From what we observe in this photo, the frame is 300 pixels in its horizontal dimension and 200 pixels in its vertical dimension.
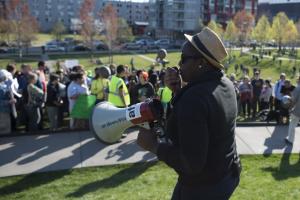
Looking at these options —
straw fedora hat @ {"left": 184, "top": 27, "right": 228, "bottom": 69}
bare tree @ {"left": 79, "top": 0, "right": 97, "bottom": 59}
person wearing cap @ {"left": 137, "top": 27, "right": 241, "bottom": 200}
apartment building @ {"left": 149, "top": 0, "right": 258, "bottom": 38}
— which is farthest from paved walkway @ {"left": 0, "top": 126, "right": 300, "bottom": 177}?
apartment building @ {"left": 149, "top": 0, "right": 258, "bottom": 38}

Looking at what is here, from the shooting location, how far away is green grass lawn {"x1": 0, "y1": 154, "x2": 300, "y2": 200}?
6207mm

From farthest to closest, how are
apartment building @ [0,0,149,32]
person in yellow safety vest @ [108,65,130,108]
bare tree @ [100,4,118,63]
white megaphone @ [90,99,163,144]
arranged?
apartment building @ [0,0,149,32]
bare tree @ [100,4,118,63]
person in yellow safety vest @ [108,65,130,108]
white megaphone @ [90,99,163,144]

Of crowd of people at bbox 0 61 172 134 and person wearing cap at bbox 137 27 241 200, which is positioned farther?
crowd of people at bbox 0 61 172 134

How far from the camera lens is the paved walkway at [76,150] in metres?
7.52

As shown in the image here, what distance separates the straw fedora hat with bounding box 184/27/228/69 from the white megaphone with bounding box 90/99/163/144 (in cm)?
57

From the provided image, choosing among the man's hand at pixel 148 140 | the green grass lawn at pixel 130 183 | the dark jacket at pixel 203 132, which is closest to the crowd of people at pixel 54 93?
the green grass lawn at pixel 130 183

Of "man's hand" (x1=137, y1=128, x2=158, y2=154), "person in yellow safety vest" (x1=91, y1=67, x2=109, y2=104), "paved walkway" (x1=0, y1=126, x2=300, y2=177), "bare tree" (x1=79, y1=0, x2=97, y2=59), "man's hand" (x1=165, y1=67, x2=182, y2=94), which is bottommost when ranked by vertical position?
"paved walkway" (x1=0, y1=126, x2=300, y2=177)

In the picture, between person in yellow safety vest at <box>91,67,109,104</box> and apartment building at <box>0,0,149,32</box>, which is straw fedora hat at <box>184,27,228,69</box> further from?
apartment building at <box>0,0,149,32</box>

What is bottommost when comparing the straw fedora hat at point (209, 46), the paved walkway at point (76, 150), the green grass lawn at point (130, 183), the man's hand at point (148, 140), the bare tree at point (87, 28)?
the green grass lawn at point (130, 183)

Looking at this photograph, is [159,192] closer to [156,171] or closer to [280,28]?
[156,171]

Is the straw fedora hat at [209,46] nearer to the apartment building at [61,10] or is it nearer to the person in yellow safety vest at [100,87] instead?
the person in yellow safety vest at [100,87]

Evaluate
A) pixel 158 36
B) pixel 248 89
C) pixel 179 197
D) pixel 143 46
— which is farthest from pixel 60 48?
pixel 179 197

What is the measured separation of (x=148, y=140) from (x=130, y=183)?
399 centimetres

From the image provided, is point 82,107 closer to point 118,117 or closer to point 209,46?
point 118,117
